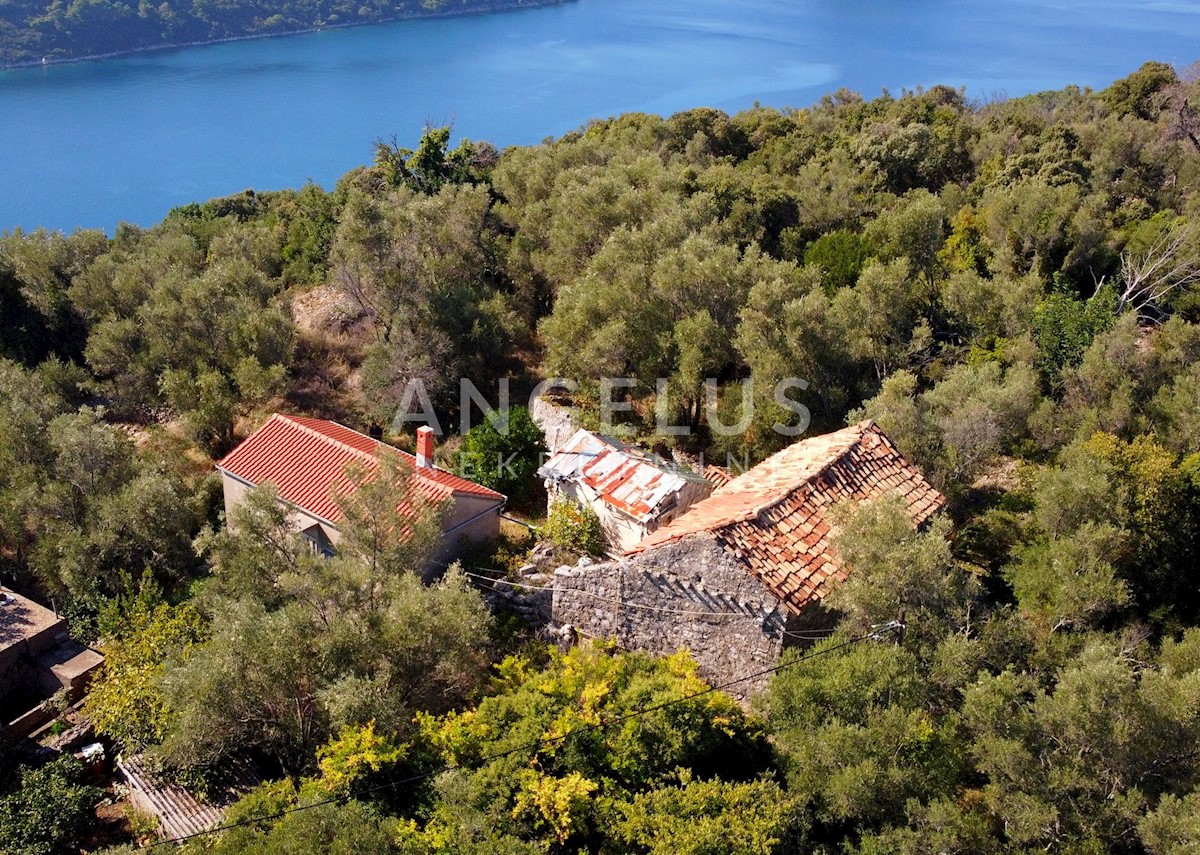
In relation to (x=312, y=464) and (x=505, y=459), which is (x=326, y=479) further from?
(x=505, y=459)

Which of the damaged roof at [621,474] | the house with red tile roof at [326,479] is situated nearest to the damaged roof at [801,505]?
the damaged roof at [621,474]

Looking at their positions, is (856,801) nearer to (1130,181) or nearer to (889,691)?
(889,691)

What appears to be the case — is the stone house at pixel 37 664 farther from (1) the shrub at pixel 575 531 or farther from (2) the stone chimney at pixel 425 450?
(1) the shrub at pixel 575 531

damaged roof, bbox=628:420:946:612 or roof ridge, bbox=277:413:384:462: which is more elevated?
damaged roof, bbox=628:420:946:612

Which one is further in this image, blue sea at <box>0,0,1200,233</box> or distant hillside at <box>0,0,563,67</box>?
distant hillside at <box>0,0,563,67</box>

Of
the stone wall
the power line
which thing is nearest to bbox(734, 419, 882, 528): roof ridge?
the power line

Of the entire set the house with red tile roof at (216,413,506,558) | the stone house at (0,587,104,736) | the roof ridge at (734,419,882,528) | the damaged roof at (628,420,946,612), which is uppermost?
the roof ridge at (734,419,882,528)

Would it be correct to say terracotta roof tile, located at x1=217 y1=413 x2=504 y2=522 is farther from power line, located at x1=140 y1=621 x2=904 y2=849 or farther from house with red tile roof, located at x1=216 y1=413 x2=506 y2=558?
power line, located at x1=140 y1=621 x2=904 y2=849

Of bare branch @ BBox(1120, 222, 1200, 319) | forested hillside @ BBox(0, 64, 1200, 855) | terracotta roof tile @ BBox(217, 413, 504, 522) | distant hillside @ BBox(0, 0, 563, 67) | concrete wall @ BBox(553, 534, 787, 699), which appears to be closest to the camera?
forested hillside @ BBox(0, 64, 1200, 855)
